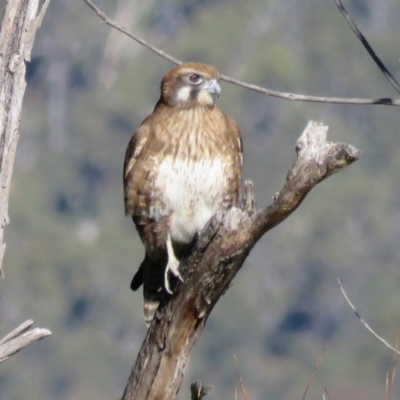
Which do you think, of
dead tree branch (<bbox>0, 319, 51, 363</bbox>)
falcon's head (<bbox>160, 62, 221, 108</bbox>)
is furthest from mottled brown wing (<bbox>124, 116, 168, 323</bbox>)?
dead tree branch (<bbox>0, 319, 51, 363</bbox>)

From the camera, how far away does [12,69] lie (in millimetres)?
4879

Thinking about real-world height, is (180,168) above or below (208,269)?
above

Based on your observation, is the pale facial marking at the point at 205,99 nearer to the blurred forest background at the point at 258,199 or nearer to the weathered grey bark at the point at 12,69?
the weathered grey bark at the point at 12,69

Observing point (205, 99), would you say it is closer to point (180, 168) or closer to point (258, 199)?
point (180, 168)

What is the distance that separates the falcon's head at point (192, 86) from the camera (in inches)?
238

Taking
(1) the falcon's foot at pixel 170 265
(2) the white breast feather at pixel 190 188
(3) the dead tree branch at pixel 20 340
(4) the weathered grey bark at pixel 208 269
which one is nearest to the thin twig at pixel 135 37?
(4) the weathered grey bark at pixel 208 269

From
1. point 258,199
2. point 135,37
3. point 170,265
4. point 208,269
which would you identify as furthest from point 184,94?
point 258,199

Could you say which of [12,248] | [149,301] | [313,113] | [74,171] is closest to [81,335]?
[12,248]

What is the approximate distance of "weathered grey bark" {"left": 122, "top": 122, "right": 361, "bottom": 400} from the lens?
4434 mm

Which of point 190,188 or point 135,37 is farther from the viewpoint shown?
point 190,188

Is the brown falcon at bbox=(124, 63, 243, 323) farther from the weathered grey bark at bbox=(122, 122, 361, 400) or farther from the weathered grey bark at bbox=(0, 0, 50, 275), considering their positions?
the weathered grey bark at bbox=(0, 0, 50, 275)

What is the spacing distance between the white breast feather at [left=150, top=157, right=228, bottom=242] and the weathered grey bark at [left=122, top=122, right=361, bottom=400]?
3.09 feet

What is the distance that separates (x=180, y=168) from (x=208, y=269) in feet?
3.88

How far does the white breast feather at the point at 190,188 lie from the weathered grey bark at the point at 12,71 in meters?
1.15
